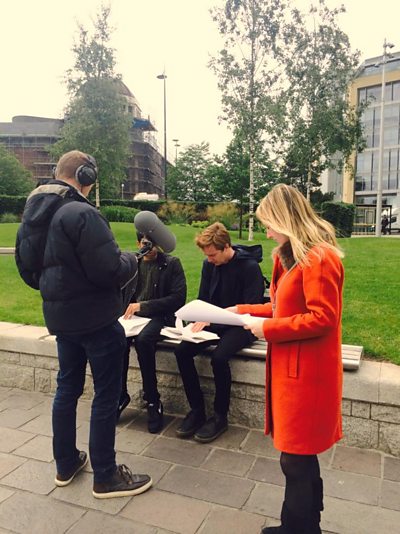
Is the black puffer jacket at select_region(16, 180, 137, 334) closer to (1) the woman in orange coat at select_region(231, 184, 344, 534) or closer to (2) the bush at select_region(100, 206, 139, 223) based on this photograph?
(1) the woman in orange coat at select_region(231, 184, 344, 534)

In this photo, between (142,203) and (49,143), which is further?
(49,143)

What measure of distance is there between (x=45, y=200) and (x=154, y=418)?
2052mm

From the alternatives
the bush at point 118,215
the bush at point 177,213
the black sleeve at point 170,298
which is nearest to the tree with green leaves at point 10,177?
the bush at point 118,215

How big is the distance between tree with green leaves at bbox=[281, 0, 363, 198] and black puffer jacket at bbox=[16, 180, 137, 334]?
71.1 feet

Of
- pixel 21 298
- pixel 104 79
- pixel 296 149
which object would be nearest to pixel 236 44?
pixel 296 149

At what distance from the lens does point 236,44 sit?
859 inches

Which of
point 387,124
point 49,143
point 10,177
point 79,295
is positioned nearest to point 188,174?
point 10,177

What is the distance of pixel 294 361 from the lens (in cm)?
208

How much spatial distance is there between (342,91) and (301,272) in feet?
82.5

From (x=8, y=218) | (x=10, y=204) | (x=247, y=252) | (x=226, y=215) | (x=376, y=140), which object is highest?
A: (x=376, y=140)

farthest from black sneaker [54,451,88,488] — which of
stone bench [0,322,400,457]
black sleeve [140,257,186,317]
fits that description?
black sleeve [140,257,186,317]

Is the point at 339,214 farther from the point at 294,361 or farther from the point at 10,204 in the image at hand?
the point at 294,361

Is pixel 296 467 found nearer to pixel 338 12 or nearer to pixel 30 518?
pixel 30 518

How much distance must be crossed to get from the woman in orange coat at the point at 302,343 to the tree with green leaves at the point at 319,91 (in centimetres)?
2185
